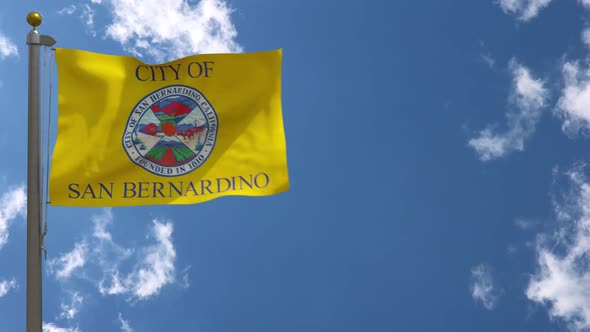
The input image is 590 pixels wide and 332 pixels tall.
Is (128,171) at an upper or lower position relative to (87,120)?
lower

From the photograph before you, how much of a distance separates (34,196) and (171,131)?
9.62 feet

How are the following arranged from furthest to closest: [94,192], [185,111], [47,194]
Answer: [185,111], [94,192], [47,194]

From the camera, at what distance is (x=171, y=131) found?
12.8m

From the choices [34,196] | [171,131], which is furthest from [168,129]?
[34,196]

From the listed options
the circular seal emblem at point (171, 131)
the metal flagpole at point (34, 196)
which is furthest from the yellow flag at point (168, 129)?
the metal flagpole at point (34, 196)

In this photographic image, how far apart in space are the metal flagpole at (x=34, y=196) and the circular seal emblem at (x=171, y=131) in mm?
1868

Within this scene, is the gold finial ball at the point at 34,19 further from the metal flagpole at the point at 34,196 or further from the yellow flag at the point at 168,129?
the yellow flag at the point at 168,129

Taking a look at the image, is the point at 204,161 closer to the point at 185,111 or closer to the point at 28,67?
the point at 185,111

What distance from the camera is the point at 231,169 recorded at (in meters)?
12.6

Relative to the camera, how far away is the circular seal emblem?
1251 centimetres

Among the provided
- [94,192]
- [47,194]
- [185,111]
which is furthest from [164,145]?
[47,194]

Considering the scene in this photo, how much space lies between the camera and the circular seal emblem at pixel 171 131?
41.0 ft

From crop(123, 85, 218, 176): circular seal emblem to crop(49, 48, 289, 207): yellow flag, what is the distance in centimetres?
2

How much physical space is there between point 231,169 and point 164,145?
1283 millimetres
